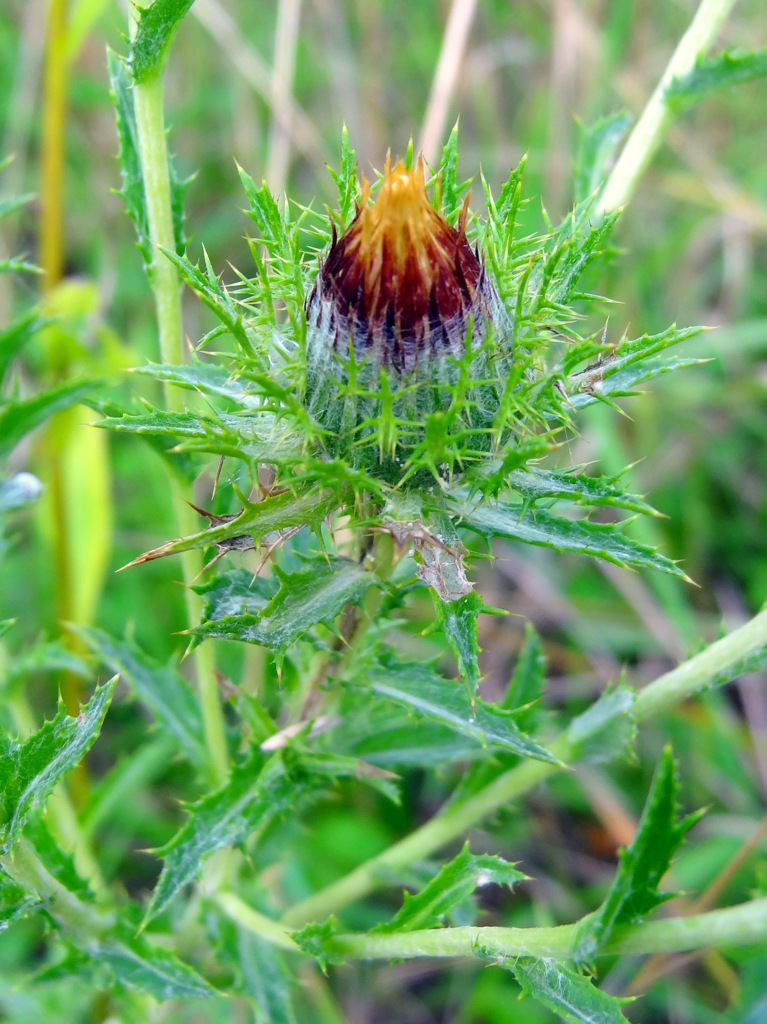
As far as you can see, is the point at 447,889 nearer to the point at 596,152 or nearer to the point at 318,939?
the point at 318,939

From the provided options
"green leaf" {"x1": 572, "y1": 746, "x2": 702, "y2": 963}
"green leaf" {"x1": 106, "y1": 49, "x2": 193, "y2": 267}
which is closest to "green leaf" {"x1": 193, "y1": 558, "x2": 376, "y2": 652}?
"green leaf" {"x1": 572, "y1": 746, "x2": 702, "y2": 963}

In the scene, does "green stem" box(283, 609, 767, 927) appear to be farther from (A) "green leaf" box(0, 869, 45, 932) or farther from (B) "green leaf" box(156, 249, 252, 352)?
(B) "green leaf" box(156, 249, 252, 352)

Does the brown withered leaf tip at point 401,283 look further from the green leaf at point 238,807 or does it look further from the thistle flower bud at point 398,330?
the green leaf at point 238,807

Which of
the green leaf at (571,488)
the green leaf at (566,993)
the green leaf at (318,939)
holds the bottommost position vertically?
the green leaf at (566,993)

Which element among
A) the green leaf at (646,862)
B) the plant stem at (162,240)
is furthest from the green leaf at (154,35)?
the green leaf at (646,862)

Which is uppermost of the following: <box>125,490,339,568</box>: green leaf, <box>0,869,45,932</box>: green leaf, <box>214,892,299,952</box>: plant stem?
<box>125,490,339,568</box>: green leaf

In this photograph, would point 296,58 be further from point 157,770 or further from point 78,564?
point 157,770
